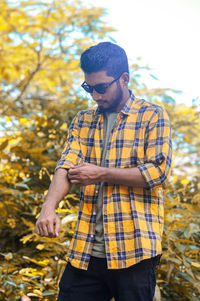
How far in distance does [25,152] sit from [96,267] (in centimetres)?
195

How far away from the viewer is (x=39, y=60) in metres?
5.45

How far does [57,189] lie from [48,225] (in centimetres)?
20

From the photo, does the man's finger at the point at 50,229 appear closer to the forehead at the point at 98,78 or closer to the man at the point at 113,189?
the man at the point at 113,189

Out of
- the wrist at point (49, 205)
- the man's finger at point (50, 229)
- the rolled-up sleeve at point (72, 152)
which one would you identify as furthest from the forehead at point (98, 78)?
the man's finger at point (50, 229)

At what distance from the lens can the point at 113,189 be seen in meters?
1.59

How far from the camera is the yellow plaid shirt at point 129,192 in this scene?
58.6 inches

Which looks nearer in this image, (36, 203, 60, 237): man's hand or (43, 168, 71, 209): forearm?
(36, 203, 60, 237): man's hand

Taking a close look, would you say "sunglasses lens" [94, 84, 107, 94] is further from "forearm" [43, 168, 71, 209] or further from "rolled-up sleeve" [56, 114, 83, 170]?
"forearm" [43, 168, 71, 209]

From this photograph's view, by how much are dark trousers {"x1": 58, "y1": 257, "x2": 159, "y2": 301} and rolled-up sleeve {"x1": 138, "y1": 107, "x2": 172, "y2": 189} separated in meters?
0.34

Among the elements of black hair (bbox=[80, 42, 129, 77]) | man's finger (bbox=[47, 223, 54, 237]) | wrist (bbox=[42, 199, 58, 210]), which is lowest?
man's finger (bbox=[47, 223, 54, 237])

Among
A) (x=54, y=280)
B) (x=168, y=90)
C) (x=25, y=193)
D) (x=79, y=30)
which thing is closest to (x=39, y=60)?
(x=79, y=30)

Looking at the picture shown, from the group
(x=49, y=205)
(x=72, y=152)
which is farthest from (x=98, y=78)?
(x=49, y=205)

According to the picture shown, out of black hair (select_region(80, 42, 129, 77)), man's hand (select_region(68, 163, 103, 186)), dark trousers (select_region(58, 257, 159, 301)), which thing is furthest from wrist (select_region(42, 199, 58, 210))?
black hair (select_region(80, 42, 129, 77))

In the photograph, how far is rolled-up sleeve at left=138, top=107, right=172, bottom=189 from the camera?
1.51 metres
